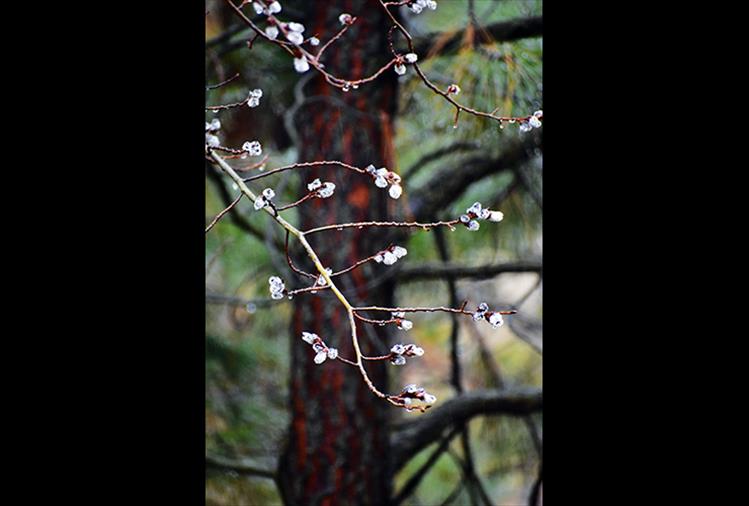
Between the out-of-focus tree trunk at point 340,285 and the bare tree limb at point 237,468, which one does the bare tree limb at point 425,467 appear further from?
the bare tree limb at point 237,468

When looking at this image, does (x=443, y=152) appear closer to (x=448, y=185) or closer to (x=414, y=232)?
(x=448, y=185)

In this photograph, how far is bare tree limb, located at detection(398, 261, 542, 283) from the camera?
1.19 meters

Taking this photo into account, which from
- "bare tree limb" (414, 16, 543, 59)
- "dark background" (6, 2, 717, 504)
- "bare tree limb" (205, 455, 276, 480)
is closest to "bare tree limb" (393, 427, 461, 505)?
"bare tree limb" (205, 455, 276, 480)

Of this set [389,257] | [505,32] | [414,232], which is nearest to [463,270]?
[414,232]

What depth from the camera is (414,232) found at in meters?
1.48

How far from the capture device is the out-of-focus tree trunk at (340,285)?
1.17 meters

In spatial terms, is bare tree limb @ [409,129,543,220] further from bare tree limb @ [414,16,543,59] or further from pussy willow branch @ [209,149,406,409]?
pussy willow branch @ [209,149,406,409]

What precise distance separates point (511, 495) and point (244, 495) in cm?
166

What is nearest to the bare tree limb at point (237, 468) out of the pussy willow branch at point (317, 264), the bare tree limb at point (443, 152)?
the bare tree limb at point (443, 152)

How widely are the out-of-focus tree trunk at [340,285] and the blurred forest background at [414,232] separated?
Answer: 0.15 feet

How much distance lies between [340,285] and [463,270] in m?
0.20
